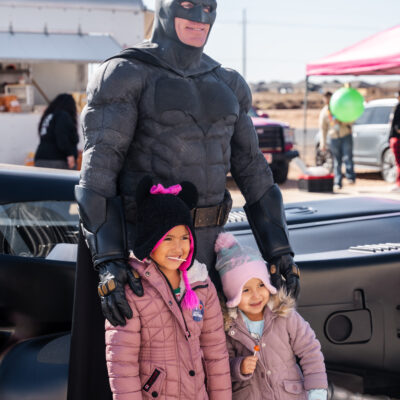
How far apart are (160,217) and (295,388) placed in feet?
2.64

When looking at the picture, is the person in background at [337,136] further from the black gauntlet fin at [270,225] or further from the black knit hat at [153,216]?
the black knit hat at [153,216]

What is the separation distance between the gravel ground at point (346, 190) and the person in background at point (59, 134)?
3.05m

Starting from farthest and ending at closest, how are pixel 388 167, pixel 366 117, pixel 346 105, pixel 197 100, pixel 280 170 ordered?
pixel 366 117, pixel 388 167, pixel 280 170, pixel 346 105, pixel 197 100

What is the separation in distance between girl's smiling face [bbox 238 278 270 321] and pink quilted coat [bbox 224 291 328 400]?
4 cm

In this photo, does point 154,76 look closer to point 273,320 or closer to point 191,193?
point 191,193

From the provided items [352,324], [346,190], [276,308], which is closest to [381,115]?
[346,190]

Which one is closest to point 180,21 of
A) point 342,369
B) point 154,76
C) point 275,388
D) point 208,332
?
point 154,76

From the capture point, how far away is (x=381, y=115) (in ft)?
43.5

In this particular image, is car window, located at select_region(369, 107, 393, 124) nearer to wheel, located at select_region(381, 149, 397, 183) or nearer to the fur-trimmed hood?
wheel, located at select_region(381, 149, 397, 183)

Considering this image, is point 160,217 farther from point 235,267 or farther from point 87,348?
point 87,348

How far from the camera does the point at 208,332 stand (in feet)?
7.77

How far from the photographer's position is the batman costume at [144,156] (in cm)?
231

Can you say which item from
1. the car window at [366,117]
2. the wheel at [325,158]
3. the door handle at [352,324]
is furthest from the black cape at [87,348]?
the car window at [366,117]

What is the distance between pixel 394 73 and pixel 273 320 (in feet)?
32.3
